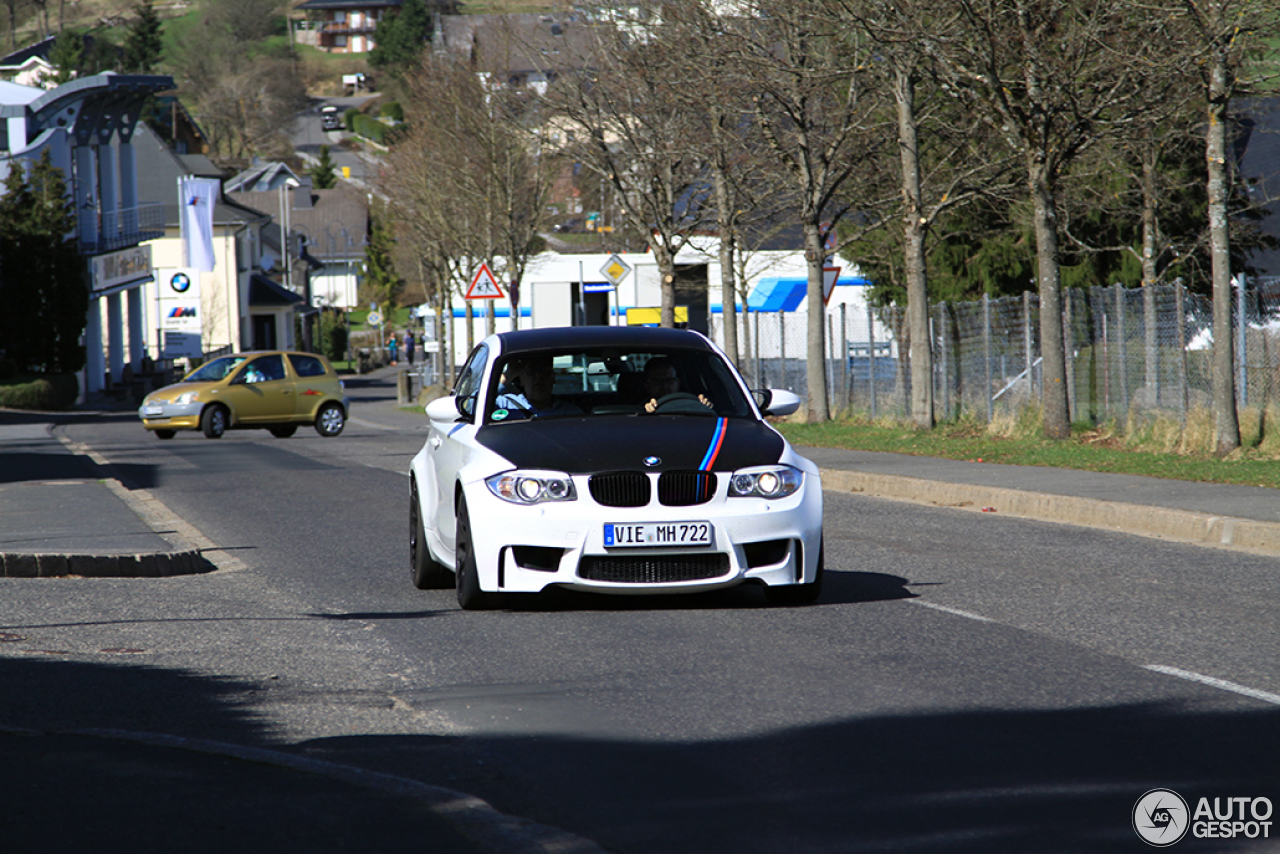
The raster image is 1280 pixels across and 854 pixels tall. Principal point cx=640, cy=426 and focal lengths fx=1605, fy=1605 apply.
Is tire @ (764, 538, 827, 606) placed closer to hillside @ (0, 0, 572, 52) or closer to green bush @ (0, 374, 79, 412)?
green bush @ (0, 374, 79, 412)

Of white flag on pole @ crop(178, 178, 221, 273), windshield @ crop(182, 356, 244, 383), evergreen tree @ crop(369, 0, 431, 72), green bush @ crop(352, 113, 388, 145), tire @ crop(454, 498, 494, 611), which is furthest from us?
evergreen tree @ crop(369, 0, 431, 72)

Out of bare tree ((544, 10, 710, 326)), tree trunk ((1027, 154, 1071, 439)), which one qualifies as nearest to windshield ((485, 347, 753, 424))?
tree trunk ((1027, 154, 1071, 439))

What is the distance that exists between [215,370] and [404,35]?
159722 mm

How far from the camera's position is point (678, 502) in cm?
832

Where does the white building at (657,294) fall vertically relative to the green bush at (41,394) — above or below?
above

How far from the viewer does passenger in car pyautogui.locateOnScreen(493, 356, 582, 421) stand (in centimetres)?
948

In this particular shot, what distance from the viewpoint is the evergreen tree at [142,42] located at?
535 ft

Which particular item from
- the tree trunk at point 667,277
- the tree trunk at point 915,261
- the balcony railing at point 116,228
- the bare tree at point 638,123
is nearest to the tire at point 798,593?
the tree trunk at point 915,261

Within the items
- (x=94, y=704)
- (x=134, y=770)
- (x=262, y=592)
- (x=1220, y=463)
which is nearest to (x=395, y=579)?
(x=262, y=592)

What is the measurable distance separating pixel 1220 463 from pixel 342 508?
922cm

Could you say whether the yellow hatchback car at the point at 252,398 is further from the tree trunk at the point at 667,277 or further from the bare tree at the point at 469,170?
the bare tree at the point at 469,170

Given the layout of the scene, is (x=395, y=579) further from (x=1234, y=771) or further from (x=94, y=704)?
(x=1234, y=771)

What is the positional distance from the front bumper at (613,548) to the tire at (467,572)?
0.10 meters

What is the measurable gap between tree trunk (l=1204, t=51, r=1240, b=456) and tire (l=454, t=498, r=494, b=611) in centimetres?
1095
